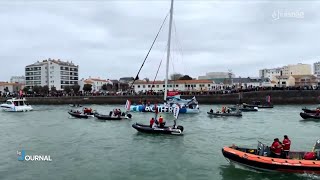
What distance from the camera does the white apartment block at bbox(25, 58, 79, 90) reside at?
6777 inches

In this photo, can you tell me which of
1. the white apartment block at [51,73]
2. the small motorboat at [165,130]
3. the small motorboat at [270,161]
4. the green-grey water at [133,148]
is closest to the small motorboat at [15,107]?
the green-grey water at [133,148]

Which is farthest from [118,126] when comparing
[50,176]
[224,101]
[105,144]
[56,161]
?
[224,101]

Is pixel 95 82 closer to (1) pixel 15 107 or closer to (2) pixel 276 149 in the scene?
(1) pixel 15 107

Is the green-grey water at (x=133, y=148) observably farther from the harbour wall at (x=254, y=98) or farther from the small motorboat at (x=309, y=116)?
the harbour wall at (x=254, y=98)

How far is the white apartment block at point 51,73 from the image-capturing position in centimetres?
17214

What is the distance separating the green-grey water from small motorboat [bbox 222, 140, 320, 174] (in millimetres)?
516

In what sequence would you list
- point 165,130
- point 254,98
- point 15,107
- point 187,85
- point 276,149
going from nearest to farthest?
1. point 276,149
2. point 165,130
3. point 15,107
4. point 254,98
5. point 187,85

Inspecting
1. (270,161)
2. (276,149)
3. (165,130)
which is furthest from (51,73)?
(270,161)

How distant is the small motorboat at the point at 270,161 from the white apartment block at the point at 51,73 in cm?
15959

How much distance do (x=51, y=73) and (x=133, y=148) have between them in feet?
503

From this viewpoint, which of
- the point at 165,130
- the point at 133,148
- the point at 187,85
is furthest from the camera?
the point at 187,85

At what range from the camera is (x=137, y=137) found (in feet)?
112

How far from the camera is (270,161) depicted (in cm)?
2078

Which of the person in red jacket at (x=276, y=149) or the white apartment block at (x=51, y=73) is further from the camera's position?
the white apartment block at (x=51, y=73)
